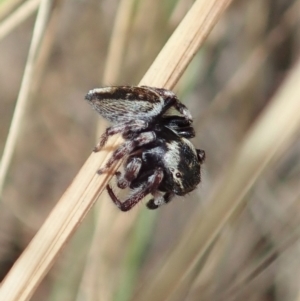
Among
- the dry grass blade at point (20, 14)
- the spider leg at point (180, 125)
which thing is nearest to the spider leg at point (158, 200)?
the spider leg at point (180, 125)

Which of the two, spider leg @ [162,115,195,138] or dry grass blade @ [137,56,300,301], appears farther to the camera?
spider leg @ [162,115,195,138]

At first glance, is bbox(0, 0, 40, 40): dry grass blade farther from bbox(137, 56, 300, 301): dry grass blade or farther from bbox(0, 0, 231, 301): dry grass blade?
bbox(137, 56, 300, 301): dry grass blade

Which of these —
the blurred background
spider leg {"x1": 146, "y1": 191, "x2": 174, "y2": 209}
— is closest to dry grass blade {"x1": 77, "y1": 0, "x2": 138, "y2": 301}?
the blurred background

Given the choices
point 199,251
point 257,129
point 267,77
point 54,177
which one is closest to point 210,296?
point 199,251

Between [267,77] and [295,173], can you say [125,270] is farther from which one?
[267,77]

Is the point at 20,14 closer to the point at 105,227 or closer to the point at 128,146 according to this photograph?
the point at 128,146

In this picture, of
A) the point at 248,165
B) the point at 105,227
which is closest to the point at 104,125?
the point at 105,227

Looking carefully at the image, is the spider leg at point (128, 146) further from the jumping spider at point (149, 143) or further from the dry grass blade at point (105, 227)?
the dry grass blade at point (105, 227)
